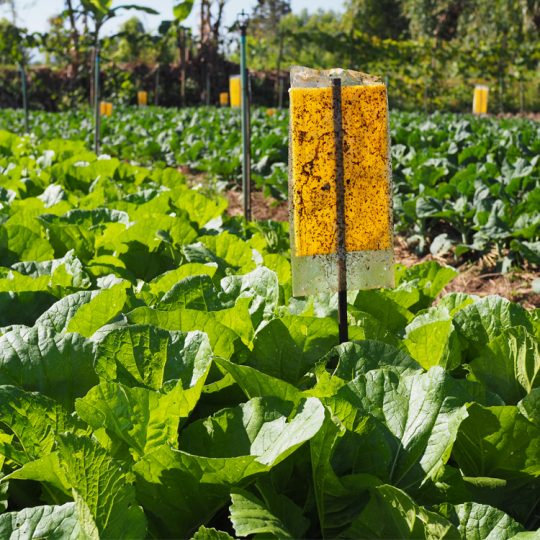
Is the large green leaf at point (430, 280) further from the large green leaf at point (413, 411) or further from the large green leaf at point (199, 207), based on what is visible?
the large green leaf at point (199, 207)

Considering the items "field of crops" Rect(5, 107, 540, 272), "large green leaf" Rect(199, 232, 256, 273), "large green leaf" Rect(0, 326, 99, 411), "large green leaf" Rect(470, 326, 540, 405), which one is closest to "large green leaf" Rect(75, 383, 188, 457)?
"large green leaf" Rect(0, 326, 99, 411)

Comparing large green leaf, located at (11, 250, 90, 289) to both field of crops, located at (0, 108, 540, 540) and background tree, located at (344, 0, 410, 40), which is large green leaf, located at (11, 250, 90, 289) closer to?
field of crops, located at (0, 108, 540, 540)

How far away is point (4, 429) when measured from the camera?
116cm

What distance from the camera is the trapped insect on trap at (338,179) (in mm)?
1194

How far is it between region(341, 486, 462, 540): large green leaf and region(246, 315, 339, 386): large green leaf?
0.42 meters

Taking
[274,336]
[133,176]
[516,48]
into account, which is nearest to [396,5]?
[516,48]

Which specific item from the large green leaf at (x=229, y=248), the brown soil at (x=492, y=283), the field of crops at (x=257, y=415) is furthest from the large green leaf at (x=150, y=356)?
the brown soil at (x=492, y=283)

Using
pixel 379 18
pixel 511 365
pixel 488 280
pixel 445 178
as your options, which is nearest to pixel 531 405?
pixel 511 365

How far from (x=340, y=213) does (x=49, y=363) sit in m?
0.71

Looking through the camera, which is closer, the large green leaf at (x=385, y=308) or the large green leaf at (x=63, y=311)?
the large green leaf at (x=63, y=311)

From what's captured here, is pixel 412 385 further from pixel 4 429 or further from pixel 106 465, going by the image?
pixel 4 429

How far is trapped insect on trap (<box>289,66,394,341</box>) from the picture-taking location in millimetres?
1194

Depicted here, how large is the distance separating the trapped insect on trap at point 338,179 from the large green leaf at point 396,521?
1.42 ft

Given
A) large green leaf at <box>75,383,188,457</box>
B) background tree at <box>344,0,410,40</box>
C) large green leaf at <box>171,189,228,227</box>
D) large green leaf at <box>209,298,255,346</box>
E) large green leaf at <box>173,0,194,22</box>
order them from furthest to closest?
background tree at <box>344,0,410,40</box>, large green leaf at <box>173,0,194,22</box>, large green leaf at <box>171,189,228,227</box>, large green leaf at <box>209,298,255,346</box>, large green leaf at <box>75,383,188,457</box>
